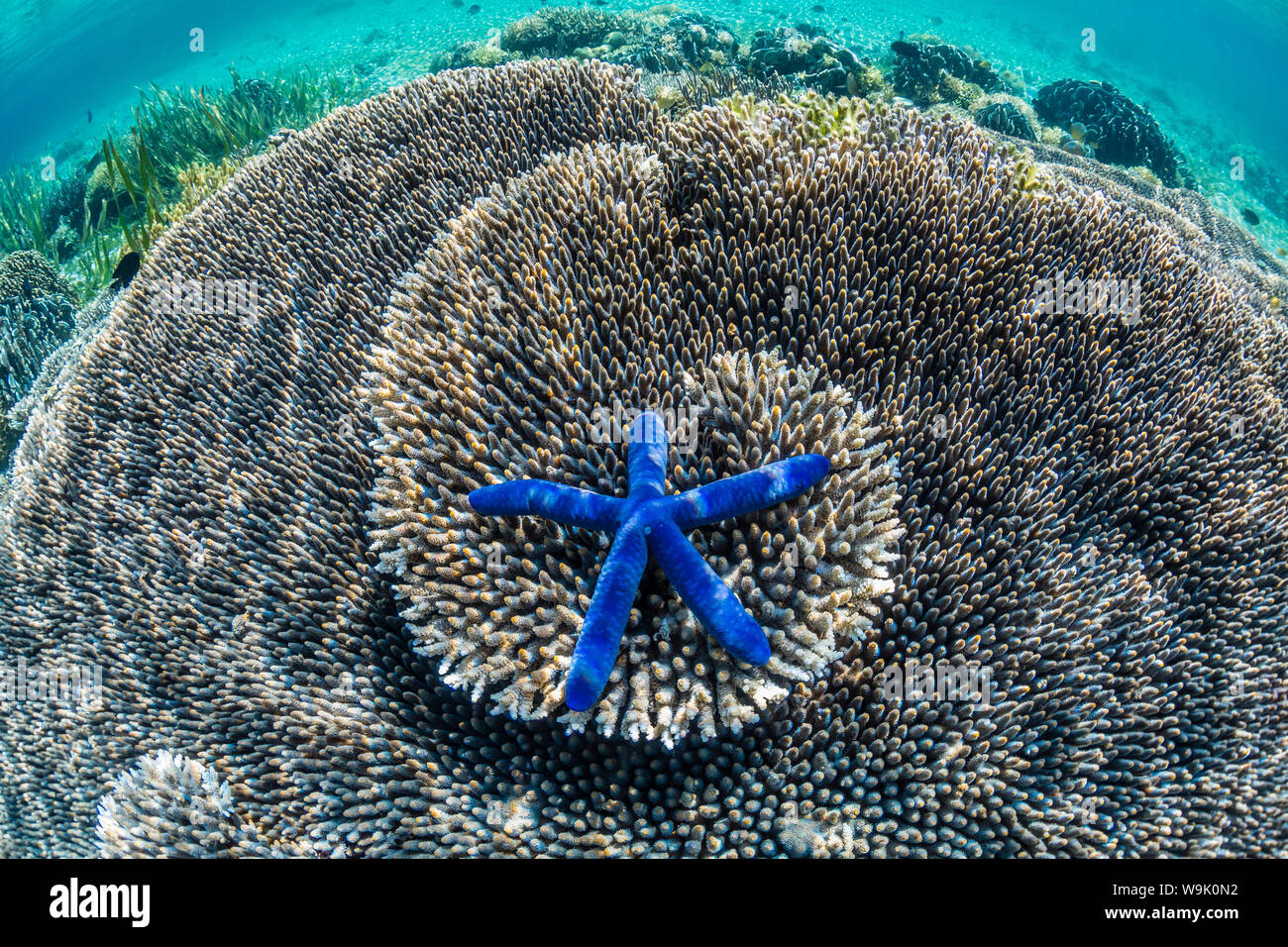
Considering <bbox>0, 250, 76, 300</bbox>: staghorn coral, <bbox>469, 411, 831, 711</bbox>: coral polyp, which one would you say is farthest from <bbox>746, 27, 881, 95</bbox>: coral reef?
<bbox>0, 250, 76, 300</bbox>: staghorn coral

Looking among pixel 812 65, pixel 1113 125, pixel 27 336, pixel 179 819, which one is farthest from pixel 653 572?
pixel 1113 125

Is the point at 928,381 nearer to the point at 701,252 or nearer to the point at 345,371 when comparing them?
the point at 701,252

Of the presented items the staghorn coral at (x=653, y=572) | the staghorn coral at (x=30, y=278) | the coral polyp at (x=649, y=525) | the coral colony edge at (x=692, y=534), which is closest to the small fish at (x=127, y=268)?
the coral colony edge at (x=692, y=534)

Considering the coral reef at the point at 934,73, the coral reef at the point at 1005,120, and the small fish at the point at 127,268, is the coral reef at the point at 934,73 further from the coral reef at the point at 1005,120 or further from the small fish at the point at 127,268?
the small fish at the point at 127,268

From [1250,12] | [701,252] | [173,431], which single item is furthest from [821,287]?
[1250,12]

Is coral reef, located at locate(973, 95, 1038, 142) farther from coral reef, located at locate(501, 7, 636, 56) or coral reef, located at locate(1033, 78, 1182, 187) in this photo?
coral reef, located at locate(501, 7, 636, 56)

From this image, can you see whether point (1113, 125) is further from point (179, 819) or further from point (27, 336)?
point (27, 336)
